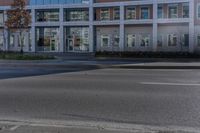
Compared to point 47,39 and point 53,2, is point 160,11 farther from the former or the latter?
point 47,39

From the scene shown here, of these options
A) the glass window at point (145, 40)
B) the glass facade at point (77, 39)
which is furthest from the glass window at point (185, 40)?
the glass facade at point (77, 39)

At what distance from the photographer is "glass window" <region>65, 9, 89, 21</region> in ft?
210

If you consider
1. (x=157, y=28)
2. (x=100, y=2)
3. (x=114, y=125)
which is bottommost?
(x=114, y=125)

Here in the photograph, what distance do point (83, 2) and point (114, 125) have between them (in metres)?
56.7

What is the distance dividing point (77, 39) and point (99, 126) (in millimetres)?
58823

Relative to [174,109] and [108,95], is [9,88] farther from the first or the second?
[174,109]

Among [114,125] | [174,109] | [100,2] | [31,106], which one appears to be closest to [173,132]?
[114,125]

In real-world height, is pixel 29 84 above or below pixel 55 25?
below

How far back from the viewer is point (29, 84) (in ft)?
47.7

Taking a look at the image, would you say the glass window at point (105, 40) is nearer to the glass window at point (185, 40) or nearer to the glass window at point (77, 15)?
the glass window at point (77, 15)

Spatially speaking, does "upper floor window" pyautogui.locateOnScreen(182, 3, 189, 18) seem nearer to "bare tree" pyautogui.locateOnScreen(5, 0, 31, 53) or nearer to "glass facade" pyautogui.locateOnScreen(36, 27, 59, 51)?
"glass facade" pyautogui.locateOnScreen(36, 27, 59, 51)

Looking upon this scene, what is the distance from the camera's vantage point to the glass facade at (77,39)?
65.1 m

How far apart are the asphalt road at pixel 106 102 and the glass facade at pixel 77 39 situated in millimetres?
50901

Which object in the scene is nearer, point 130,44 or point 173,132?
point 173,132
